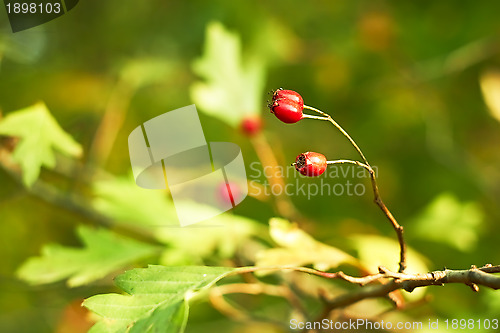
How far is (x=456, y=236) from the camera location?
64.5 inches

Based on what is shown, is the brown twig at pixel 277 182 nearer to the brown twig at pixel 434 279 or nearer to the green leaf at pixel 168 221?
the green leaf at pixel 168 221

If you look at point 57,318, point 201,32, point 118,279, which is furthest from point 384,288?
point 201,32

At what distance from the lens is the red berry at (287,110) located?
842mm

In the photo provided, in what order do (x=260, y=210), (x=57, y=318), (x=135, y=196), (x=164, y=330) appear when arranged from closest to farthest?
(x=164, y=330) < (x=135, y=196) < (x=57, y=318) < (x=260, y=210)

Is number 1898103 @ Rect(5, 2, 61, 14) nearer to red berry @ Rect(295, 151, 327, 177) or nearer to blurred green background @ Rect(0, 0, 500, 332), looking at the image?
blurred green background @ Rect(0, 0, 500, 332)

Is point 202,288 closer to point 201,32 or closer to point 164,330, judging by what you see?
point 164,330

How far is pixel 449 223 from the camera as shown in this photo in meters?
1.67

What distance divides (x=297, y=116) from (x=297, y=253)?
35cm

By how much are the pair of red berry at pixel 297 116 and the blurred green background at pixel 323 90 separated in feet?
3.62

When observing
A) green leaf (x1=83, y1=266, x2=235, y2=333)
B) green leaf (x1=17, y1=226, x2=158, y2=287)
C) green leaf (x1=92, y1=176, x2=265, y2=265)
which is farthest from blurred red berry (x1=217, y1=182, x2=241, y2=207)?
green leaf (x1=83, y1=266, x2=235, y2=333)

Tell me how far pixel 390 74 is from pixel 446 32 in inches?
11.3

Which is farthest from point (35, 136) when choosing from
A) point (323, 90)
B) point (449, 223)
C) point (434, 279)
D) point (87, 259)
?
point (323, 90)

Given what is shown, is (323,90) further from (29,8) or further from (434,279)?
(434,279)

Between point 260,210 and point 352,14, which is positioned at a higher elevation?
point 352,14
